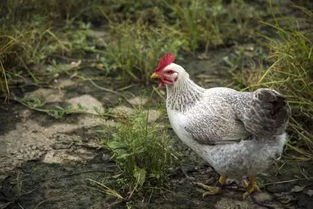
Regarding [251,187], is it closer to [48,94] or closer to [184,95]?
[184,95]

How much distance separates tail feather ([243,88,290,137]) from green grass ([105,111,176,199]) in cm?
80

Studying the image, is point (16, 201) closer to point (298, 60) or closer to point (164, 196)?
point (164, 196)

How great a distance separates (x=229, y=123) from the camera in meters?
3.54

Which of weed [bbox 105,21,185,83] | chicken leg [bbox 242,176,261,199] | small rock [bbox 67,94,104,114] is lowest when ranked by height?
chicken leg [bbox 242,176,261,199]

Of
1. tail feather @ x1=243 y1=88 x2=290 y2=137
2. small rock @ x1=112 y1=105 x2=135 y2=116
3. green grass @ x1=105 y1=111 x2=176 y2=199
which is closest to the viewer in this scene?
tail feather @ x1=243 y1=88 x2=290 y2=137

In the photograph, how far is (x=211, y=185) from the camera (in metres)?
3.95

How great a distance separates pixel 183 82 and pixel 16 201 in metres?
1.61

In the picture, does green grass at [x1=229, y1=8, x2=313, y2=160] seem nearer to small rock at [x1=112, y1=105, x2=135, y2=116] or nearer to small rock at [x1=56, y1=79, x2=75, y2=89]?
small rock at [x1=112, y1=105, x2=135, y2=116]

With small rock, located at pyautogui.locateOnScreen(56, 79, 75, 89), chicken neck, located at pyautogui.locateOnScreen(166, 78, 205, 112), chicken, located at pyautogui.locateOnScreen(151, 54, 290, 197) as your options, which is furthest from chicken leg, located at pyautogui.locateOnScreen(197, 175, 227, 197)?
small rock, located at pyautogui.locateOnScreen(56, 79, 75, 89)

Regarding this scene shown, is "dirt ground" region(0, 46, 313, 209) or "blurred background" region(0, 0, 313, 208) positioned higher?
"blurred background" region(0, 0, 313, 208)

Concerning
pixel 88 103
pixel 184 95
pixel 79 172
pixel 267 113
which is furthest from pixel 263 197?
pixel 88 103

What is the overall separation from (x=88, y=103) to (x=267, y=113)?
2.21 meters

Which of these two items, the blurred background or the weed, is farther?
the weed

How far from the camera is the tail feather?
3.24 meters
